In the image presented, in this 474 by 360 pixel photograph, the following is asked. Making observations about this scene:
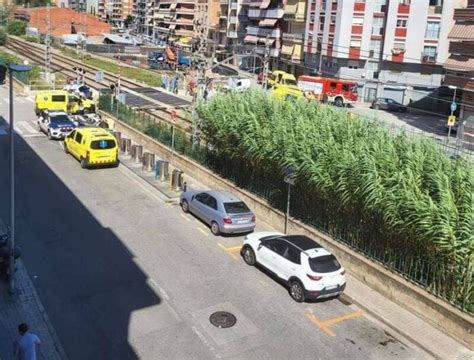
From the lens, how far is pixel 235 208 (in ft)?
62.9

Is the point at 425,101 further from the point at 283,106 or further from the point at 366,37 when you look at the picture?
the point at 283,106

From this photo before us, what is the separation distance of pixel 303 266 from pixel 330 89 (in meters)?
47.4

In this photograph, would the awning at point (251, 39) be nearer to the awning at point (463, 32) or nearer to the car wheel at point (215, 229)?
the awning at point (463, 32)

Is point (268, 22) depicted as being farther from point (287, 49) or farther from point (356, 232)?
point (356, 232)

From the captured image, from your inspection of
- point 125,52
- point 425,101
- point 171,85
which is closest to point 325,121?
point 171,85

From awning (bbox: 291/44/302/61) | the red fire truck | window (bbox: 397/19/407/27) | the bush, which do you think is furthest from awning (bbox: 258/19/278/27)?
the bush

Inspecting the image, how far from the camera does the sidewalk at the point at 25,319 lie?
11.9 meters

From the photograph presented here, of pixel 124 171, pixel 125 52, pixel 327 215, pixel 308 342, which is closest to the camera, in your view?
pixel 308 342

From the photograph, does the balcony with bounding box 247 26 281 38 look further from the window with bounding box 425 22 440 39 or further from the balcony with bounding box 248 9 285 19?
the window with bounding box 425 22 440 39

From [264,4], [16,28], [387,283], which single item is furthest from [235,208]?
[16,28]

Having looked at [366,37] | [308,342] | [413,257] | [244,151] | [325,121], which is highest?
[366,37]

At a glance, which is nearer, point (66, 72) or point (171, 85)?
point (171, 85)

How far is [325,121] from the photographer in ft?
64.8

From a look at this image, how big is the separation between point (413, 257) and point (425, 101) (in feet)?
176
